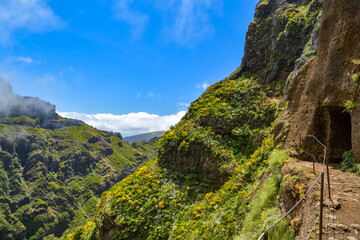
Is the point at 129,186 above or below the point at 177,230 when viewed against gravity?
above

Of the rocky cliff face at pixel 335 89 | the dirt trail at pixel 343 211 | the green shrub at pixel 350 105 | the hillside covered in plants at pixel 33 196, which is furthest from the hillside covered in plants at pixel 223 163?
the hillside covered in plants at pixel 33 196

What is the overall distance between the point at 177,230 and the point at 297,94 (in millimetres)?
12462

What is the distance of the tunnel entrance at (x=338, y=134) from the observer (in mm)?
8906

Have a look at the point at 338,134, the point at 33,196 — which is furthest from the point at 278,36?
the point at 33,196

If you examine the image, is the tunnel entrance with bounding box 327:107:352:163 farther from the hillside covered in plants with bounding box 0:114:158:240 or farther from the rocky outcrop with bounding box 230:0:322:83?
the hillside covered in plants with bounding box 0:114:158:240

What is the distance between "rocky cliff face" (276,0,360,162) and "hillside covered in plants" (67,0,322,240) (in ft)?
6.95

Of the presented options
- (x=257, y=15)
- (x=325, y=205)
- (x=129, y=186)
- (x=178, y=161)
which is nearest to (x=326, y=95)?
(x=325, y=205)

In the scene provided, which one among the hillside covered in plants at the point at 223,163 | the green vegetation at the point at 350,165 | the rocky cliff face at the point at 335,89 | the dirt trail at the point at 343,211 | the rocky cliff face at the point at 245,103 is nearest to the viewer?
the dirt trail at the point at 343,211

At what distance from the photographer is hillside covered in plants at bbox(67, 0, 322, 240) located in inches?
456

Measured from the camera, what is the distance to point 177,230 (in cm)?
1450

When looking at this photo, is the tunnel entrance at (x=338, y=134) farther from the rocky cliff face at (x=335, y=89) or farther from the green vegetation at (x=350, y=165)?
the green vegetation at (x=350, y=165)

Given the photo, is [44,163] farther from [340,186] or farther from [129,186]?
[340,186]

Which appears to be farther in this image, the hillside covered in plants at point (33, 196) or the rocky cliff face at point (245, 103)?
the hillside covered in plants at point (33, 196)

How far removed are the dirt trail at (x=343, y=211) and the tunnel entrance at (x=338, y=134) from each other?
2.49m
